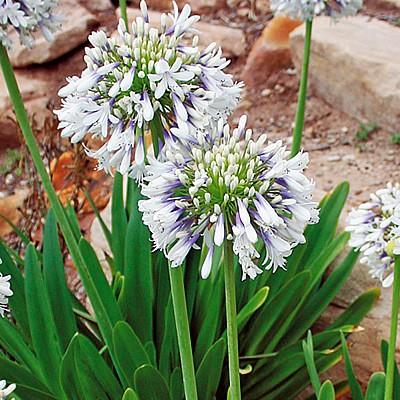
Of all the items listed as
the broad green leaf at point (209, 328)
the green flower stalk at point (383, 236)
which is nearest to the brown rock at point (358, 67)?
the broad green leaf at point (209, 328)

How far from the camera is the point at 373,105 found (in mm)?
4738

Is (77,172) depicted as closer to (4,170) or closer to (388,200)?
(4,170)

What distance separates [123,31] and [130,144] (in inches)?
10.1

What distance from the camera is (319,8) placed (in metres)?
2.79

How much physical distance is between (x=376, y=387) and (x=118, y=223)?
118 centimetres

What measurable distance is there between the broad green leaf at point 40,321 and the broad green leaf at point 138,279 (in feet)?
0.97

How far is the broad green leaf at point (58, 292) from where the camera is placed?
103 inches

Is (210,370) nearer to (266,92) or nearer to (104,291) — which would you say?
(104,291)

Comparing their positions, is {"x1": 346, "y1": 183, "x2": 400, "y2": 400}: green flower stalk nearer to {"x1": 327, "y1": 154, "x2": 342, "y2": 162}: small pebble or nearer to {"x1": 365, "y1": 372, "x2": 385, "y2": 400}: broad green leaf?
{"x1": 365, "y1": 372, "x2": 385, "y2": 400}: broad green leaf

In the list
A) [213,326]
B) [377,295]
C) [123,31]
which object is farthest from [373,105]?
[123,31]

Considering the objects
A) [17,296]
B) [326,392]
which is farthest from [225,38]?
[326,392]

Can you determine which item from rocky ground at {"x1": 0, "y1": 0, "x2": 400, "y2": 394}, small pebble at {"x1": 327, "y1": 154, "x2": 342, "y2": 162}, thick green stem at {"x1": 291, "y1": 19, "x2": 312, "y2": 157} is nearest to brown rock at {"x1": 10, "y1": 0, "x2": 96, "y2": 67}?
rocky ground at {"x1": 0, "y1": 0, "x2": 400, "y2": 394}

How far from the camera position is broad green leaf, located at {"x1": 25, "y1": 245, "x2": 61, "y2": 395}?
2475 mm

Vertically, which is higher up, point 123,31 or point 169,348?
point 123,31
